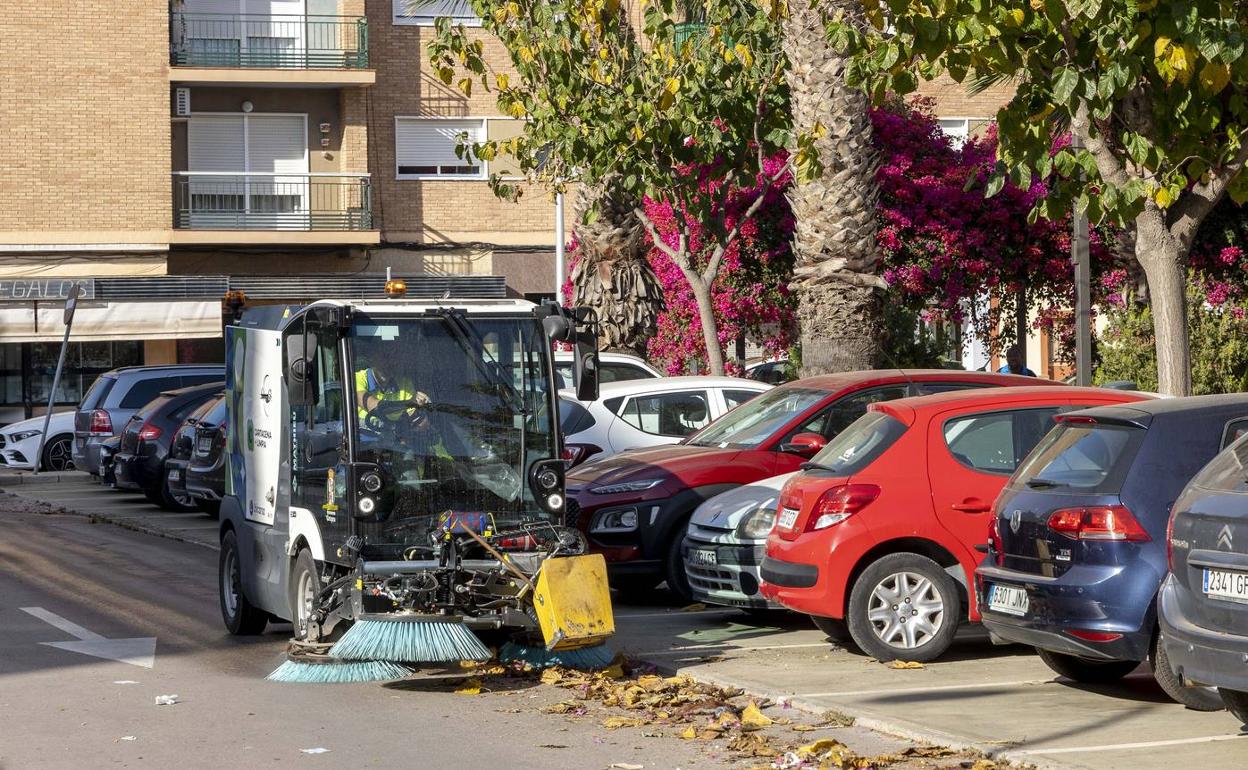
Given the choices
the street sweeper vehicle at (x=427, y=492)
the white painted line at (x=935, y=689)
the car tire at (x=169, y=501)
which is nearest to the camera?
the white painted line at (x=935, y=689)

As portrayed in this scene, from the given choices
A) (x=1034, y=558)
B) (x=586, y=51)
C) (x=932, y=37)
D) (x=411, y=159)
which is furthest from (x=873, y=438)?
(x=411, y=159)

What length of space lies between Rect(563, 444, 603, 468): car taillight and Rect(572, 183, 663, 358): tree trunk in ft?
25.7

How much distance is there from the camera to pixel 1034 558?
329 inches

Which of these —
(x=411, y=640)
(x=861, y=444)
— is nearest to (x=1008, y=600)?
(x=861, y=444)

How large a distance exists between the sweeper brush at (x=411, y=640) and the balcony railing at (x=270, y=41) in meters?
26.1

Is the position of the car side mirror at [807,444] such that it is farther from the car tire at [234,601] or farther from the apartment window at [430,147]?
the apartment window at [430,147]

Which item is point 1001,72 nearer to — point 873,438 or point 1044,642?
point 873,438

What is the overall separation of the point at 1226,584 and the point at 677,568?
6232mm

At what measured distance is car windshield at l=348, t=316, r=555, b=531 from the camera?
382 inches

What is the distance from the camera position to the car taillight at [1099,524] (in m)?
7.99

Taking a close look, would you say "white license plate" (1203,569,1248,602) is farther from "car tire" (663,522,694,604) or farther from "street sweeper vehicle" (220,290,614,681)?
"car tire" (663,522,694,604)

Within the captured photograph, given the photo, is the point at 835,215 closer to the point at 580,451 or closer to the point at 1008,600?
the point at 580,451

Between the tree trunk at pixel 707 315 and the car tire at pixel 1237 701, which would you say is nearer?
the car tire at pixel 1237 701

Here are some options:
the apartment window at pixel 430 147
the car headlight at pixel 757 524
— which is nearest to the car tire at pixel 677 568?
the car headlight at pixel 757 524
